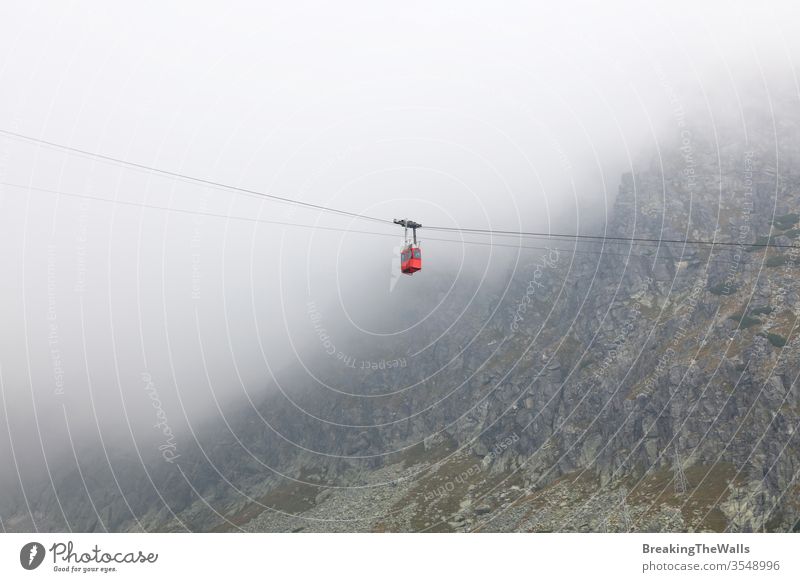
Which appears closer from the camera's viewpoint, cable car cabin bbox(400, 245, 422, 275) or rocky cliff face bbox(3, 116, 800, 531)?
cable car cabin bbox(400, 245, 422, 275)

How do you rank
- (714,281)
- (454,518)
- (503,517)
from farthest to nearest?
(714,281)
(454,518)
(503,517)

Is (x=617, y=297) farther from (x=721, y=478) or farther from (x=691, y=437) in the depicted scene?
(x=721, y=478)

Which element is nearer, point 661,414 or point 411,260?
point 411,260

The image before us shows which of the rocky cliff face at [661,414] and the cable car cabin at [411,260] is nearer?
A: the cable car cabin at [411,260]

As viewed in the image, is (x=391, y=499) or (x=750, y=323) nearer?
(x=750, y=323)

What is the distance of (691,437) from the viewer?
447 ft

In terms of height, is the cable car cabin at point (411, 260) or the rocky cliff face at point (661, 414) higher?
the cable car cabin at point (411, 260)

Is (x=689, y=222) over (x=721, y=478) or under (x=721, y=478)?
over

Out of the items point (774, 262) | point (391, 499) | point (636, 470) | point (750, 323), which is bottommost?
point (391, 499)

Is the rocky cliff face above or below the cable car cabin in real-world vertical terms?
below

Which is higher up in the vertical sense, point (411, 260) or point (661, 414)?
point (411, 260)
